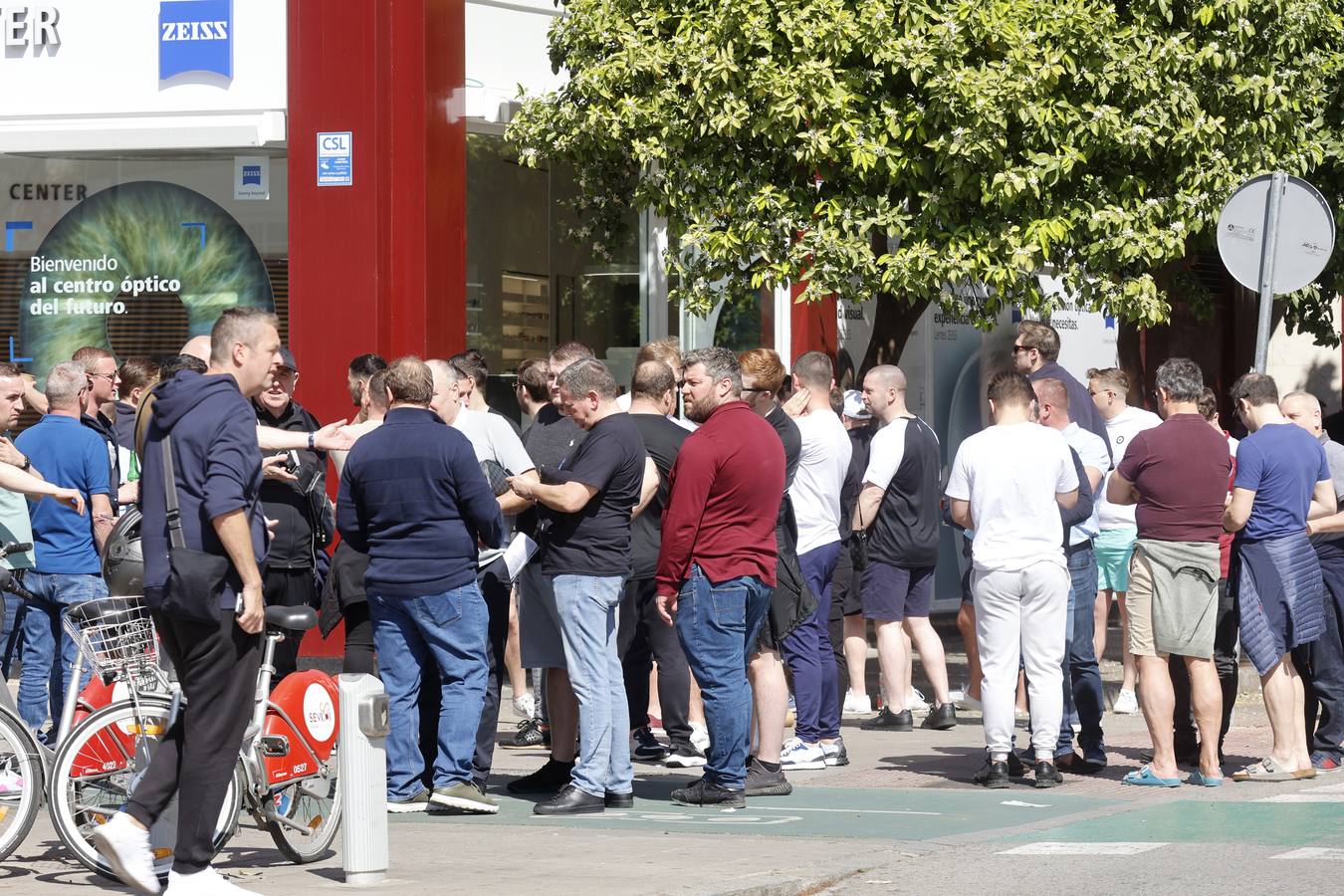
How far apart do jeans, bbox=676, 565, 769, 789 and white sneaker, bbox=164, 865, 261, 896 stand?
2.75 meters

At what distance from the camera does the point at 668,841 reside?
8.26m

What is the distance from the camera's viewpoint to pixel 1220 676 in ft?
34.5

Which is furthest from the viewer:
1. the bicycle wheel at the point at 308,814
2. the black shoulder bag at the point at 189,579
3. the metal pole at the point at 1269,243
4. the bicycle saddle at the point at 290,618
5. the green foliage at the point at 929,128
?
the green foliage at the point at 929,128

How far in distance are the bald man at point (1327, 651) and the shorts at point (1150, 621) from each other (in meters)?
0.95

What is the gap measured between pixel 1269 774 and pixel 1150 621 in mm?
992

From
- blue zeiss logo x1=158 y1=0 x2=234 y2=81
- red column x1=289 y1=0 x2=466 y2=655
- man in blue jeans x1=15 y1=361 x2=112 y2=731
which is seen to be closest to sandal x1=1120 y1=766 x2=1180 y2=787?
man in blue jeans x1=15 y1=361 x2=112 y2=731

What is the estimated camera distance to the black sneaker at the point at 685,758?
10547mm

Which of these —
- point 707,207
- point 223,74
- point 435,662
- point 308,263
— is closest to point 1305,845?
point 435,662

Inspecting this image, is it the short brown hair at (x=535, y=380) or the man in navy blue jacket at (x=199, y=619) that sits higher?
the short brown hair at (x=535, y=380)

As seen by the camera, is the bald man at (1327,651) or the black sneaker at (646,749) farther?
the black sneaker at (646,749)

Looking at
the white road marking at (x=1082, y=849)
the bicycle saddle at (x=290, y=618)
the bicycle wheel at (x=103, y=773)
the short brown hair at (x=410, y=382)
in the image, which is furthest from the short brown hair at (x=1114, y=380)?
the bicycle wheel at (x=103, y=773)

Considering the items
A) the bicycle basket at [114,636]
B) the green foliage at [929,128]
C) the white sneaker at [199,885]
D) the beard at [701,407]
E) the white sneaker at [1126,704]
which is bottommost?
the white sneaker at [1126,704]

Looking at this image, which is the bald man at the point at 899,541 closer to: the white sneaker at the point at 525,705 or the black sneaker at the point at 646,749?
the black sneaker at the point at 646,749

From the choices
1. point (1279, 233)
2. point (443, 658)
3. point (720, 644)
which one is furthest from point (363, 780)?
point (1279, 233)
